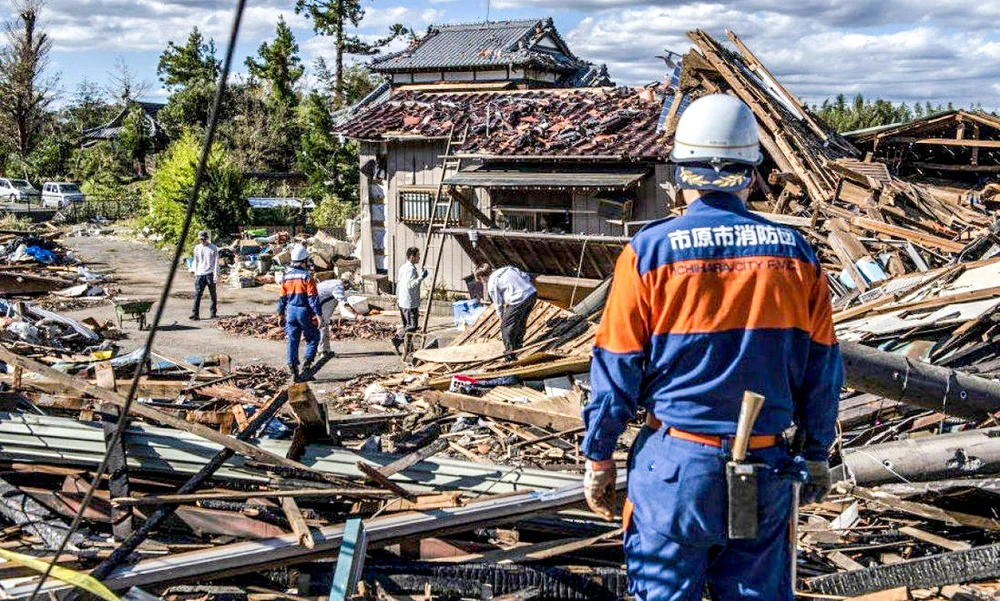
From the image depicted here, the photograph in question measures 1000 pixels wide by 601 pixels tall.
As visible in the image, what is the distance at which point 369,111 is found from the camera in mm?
21562

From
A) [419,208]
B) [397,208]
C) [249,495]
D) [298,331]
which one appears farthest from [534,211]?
[249,495]

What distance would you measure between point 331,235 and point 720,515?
24437mm

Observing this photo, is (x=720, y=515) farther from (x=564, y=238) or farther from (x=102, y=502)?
(x=564, y=238)

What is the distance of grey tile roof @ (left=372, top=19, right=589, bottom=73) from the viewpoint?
100ft

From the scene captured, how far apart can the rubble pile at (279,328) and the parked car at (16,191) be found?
2634 cm

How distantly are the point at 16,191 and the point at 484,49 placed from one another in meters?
21.1

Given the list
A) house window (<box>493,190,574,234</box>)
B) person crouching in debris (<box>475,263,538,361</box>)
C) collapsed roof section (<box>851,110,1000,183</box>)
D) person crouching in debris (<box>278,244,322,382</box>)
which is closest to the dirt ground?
person crouching in debris (<box>278,244,322,382</box>)

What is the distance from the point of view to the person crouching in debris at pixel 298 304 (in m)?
12.4

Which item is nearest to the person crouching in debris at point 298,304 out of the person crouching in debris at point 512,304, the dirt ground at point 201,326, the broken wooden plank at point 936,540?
the dirt ground at point 201,326

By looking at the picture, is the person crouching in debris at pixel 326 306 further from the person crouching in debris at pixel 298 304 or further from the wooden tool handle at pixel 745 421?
the wooden tool handle at pixel 745 421

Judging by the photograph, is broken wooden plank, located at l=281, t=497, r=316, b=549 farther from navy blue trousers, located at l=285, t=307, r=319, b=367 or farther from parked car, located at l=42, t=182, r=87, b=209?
parked car, located at l=42, t=182, r=87, b=209

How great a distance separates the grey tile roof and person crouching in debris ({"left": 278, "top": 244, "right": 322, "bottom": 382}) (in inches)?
733

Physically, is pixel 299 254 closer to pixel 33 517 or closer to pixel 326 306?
pixel 326 306

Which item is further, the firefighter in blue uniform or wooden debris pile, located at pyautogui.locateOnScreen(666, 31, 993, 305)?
wooden debris pile, located at pyautogui.locateOnScreen(666, 31, 993, 305)
